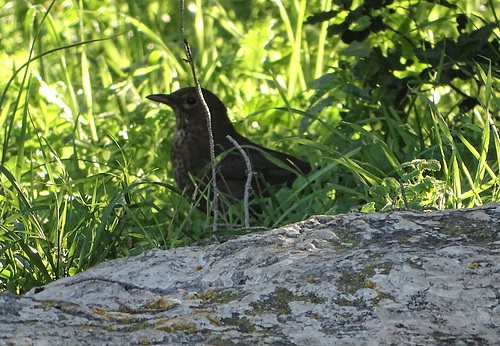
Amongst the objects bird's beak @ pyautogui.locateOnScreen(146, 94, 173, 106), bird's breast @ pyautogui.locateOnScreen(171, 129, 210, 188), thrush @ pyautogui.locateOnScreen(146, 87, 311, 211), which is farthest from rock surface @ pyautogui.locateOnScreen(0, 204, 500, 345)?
bird's beak @ pyautogui.locateOnScreen(146, 94, 173, 106)

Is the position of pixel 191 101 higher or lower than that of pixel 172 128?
higher

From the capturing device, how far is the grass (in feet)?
9.89

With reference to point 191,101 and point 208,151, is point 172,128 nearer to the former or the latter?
point 191,101

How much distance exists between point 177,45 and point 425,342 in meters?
6.12

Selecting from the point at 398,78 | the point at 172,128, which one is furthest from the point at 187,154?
the point at 398,78

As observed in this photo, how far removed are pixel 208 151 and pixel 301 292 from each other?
3743 mm

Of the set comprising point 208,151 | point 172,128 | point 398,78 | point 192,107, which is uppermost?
point 398,78

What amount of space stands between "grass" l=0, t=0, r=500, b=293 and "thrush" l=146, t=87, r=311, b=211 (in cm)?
13

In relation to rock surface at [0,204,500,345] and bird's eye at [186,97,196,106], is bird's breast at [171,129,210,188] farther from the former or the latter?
rock surface at [0,204,500,345]

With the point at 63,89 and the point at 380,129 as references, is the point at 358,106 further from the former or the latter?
the point at 63,89

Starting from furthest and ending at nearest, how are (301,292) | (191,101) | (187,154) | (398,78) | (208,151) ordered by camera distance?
(191,101), (208,151), (187,154), (398,78), (301,292)

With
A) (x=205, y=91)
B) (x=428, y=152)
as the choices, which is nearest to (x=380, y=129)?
(x=428, y=152)

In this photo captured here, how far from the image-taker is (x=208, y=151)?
5.70 metres

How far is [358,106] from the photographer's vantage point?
14.9ft
